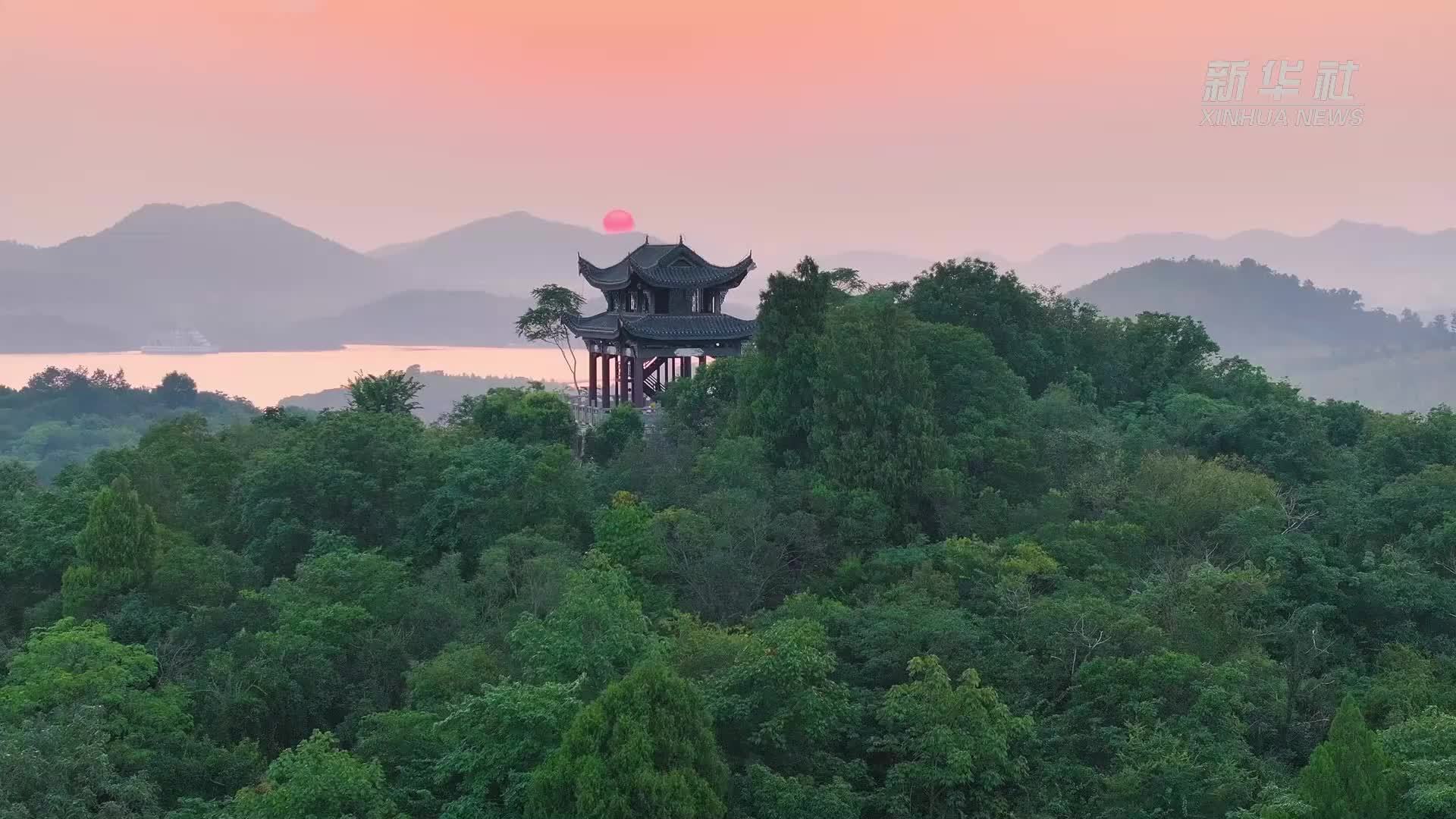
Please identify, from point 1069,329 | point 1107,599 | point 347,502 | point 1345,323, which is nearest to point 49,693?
point 347,502

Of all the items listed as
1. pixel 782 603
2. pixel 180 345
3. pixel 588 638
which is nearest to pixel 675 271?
pixel 782 603

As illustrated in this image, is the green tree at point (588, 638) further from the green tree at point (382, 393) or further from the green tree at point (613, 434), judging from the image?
the green tree at point (382, 393)

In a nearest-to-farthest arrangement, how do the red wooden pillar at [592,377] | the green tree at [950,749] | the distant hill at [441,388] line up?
the green tree at [950,749] → the red wooden pillar at [592,377] → the distant hill at [441,388]

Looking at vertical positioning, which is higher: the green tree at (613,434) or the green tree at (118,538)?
the green tree at (613,434)

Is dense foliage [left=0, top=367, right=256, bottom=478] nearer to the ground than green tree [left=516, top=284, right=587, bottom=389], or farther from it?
nearer to the ground

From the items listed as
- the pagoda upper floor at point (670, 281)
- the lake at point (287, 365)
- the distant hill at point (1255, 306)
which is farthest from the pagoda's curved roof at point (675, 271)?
the distant hill at point (1255, 306)

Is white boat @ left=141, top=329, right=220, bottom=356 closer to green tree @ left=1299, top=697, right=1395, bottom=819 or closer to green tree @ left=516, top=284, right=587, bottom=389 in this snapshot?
green tree @ left=516, top=284, right=587, bottom=389

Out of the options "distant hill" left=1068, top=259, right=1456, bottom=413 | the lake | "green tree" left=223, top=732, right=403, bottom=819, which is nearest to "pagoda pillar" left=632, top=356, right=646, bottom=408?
"green tree" left=223, top=732, right=403, bottom=819

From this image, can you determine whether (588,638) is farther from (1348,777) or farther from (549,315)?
(549,315)
